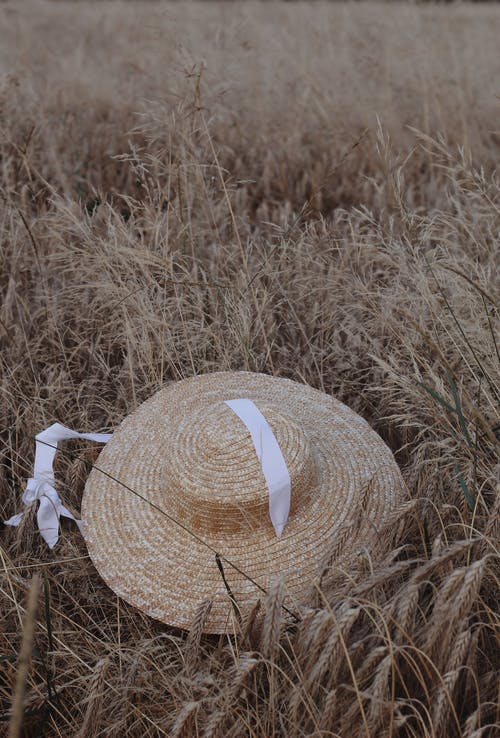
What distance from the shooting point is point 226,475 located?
5.18 ft

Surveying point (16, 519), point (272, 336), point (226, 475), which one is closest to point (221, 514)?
point (226, 475)

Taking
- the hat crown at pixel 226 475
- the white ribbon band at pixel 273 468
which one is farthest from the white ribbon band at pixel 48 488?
the white ribbon band at pixel 273 468

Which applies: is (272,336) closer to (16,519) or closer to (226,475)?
(226,475)

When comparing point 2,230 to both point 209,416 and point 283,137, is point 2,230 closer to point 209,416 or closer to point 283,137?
point 209,416

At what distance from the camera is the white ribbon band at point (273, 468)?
156cm

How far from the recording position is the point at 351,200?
3.32 metres

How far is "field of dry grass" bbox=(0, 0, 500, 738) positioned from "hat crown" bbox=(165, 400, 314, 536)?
24 centimetres

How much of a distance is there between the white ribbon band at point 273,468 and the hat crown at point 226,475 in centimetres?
1

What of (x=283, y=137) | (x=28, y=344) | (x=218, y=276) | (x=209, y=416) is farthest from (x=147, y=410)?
(x=283, y=137)

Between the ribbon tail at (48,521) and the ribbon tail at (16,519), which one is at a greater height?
the ribbon tail at (48,521)

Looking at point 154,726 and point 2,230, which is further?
point 2,230

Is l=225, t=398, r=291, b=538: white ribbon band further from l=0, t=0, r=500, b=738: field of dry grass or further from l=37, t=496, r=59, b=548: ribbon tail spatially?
l=37, t=496, r=59, b=548: ribbon tail

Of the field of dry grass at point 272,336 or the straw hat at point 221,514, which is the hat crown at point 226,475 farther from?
the field of dry grass at point 272,336

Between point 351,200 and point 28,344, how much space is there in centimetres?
179
